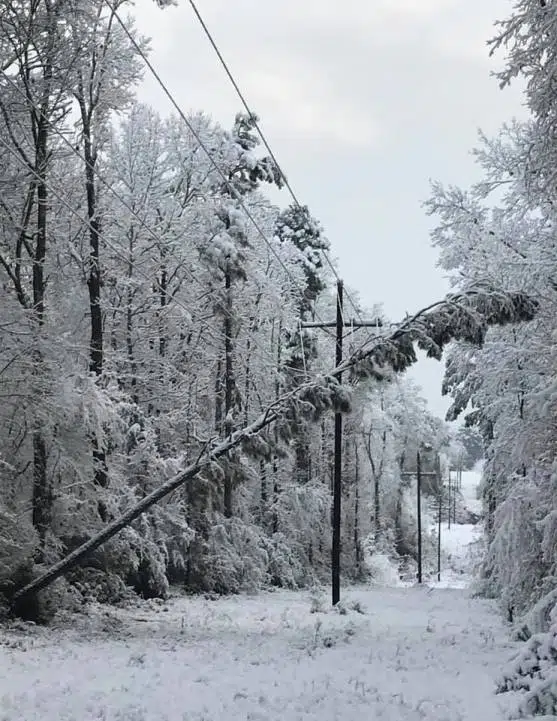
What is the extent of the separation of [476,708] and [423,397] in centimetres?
4960

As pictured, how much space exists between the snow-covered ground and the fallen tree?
2194 mm

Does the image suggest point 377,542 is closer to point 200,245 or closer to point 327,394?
point 200,245

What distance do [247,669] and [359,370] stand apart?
588cm

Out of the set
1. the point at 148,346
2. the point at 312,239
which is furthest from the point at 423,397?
the point at 148,346

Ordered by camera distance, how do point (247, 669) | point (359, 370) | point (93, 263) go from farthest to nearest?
point (93, 263)
point (359, 370)
point (247, 669)

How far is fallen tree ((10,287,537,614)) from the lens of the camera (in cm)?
1252

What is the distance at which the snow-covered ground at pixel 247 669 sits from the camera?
6.87 meters

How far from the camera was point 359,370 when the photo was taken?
1304 centimetres

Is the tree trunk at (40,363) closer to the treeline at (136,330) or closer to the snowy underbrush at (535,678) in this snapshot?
the treeline at (136,330)

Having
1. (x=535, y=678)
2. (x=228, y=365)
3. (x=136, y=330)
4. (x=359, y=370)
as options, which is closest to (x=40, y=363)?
(x=359, y=370)

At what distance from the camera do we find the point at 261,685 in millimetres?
7930

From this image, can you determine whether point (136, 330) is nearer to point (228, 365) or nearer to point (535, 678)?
point (228, 365)

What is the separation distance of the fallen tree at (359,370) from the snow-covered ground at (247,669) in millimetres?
2194

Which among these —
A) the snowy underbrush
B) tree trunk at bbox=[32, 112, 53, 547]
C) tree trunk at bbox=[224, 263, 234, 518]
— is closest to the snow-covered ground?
the snowy underbrush
